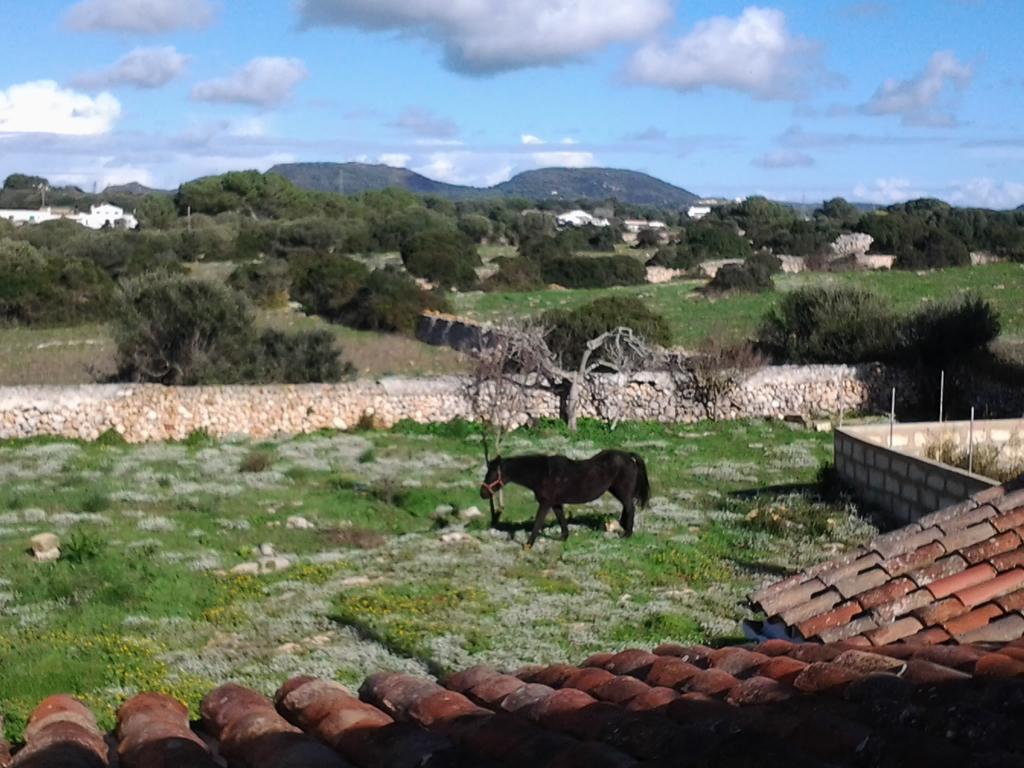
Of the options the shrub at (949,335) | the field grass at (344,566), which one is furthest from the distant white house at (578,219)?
the field grass at (344,566)

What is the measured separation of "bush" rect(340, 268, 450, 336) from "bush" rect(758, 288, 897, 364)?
42.8 feet

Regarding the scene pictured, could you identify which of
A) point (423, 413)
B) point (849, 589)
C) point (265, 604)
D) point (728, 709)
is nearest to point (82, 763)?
point (728, 709)

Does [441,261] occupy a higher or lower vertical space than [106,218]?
lower

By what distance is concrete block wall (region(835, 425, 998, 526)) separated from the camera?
46.4 ft

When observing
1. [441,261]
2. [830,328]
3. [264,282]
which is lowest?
[830,328]

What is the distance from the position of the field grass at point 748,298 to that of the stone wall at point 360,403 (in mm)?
5929

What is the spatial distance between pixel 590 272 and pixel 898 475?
43802mm

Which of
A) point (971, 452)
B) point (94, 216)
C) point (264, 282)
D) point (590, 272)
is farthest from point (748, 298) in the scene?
point (94, 216)

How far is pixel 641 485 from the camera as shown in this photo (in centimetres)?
1541

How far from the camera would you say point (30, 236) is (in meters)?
70.1

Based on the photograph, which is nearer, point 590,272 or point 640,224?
point 590,272

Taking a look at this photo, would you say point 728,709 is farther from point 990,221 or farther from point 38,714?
point 990,221

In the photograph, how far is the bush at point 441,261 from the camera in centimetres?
5469

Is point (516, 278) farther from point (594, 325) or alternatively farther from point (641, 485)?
point (641, 485)
